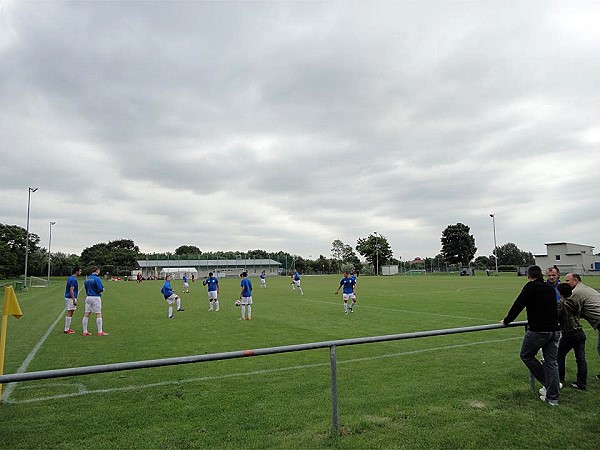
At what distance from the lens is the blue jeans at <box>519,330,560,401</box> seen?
593cm

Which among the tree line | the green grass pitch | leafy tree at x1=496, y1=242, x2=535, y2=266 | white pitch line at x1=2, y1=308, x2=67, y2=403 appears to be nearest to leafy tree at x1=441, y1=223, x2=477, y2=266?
the tree line

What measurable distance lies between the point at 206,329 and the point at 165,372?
637cm

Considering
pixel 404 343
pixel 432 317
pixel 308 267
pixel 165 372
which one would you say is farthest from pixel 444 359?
pixel 308 267

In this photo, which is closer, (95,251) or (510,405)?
(510,405)

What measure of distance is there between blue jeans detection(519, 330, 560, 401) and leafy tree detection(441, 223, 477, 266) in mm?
117107

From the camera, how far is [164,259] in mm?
113125

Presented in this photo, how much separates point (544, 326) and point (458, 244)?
118 meters

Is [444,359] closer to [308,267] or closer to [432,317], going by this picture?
[432,317]

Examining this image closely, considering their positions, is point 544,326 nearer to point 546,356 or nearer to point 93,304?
point 546,356

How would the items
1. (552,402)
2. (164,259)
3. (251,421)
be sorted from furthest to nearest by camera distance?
(164,259), (552,402), (251,421)

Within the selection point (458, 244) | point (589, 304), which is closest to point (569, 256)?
point (458, 244)

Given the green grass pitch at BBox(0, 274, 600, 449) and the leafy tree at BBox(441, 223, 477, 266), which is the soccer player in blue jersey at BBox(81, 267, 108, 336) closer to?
the green grass pitch at BBox(0, 274, 600, 449)

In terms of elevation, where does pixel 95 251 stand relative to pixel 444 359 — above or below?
above

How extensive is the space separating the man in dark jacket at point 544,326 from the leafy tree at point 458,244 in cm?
11718
